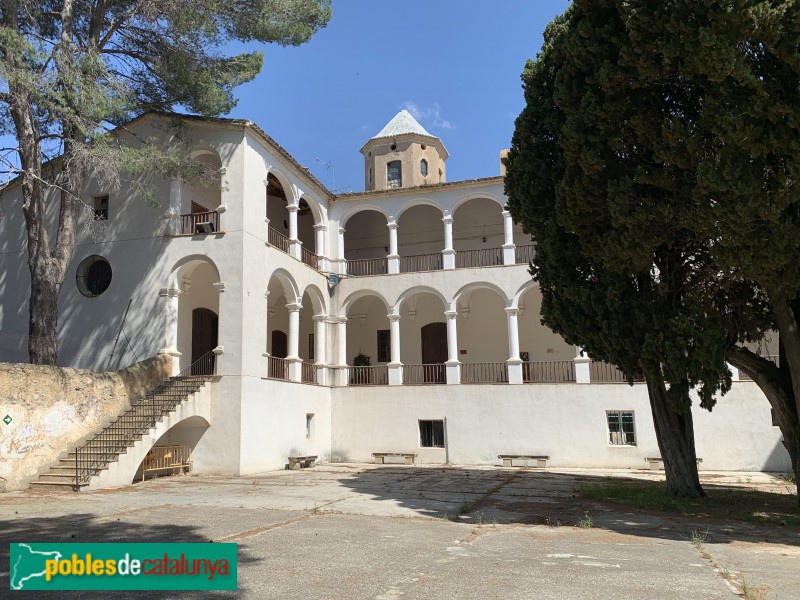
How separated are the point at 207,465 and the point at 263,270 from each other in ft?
17.9

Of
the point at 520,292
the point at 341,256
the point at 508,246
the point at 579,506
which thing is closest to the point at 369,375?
the point at 341,256

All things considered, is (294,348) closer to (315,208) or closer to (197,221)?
(197,221)

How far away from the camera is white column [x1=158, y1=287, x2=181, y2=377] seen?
17406 millimetres

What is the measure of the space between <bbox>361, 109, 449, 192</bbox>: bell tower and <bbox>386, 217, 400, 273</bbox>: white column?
759 cm

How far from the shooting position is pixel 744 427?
18.5 metres

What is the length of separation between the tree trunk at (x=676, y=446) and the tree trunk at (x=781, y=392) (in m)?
1.37

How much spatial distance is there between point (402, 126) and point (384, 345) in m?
12.8

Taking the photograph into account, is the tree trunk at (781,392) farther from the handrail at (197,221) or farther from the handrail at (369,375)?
the handrail at (197,221)

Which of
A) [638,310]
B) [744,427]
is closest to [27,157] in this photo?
[638,310]

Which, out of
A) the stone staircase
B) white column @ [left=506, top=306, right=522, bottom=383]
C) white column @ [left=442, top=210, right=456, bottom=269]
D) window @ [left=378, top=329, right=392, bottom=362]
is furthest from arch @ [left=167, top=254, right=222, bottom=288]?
white column @ [left=506, top=306, right=522, bottom=383]

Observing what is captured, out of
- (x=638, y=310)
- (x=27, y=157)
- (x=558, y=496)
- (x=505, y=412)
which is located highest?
(x=27, y=157)

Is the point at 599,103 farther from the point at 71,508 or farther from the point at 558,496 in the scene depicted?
the point at 71,508

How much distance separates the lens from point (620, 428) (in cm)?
1950

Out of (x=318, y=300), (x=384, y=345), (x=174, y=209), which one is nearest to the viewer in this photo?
(x=174, y=209)
